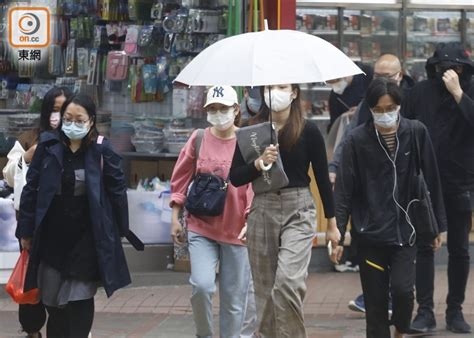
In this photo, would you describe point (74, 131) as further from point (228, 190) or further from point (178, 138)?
point (178, 138)

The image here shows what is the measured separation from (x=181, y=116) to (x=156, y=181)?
23.7 inches

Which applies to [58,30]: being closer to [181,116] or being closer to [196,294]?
[181,116]

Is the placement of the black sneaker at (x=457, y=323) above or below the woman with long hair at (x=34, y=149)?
below

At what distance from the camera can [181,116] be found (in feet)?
35.6

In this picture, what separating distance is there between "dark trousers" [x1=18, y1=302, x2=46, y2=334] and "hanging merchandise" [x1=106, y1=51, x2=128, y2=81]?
3.36 m

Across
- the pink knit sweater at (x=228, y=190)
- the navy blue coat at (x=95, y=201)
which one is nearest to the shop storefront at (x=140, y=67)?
the pink knit sweater at (x=228, y=190)

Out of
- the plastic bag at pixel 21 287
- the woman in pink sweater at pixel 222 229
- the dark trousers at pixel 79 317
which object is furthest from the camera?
the woman in pink sweater at pixel 222 229

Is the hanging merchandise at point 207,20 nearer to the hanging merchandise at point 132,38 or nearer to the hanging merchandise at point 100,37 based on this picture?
the hanging merchandise at point 132,38

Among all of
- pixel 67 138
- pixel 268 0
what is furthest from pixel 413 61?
pixel 67 138

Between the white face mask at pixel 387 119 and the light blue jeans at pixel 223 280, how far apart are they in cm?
114

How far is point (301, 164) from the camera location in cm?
704

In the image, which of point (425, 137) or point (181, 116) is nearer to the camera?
point (425, 137)

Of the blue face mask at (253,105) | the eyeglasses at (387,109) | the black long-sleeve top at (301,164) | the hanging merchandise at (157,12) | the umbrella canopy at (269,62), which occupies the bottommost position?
the black long-sleeve top at (301,164)

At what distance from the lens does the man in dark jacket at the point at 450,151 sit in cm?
852
